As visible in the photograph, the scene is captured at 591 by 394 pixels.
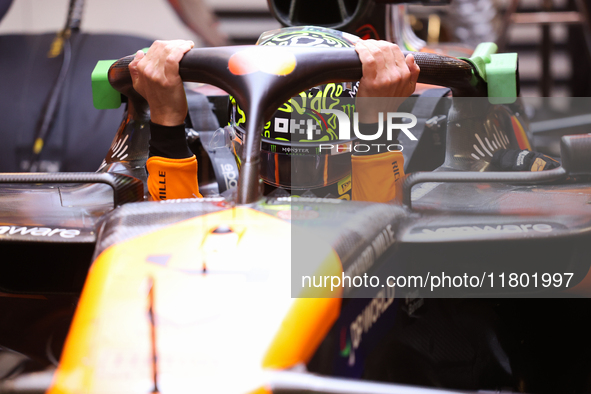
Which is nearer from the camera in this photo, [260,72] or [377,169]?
[260,72]

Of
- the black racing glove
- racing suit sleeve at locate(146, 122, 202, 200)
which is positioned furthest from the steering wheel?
the black racing glove

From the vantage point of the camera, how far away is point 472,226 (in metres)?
0.73

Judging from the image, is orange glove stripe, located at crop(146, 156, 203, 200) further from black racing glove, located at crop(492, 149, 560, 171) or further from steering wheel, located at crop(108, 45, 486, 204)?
black racing glove, located at crop(492, 149, 560, 171)

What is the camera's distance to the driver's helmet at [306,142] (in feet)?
3.31

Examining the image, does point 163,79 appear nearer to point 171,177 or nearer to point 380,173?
point 171,177

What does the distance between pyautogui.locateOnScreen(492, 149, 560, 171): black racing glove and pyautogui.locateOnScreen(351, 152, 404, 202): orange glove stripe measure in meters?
0.25

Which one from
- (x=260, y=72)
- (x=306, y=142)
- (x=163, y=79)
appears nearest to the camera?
(x=260, y=72)

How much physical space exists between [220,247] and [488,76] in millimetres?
Result: 762

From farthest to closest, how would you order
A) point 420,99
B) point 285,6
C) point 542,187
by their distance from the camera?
point 285,6 → point 420,99 → point 542,187

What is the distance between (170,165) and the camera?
98 centimetres

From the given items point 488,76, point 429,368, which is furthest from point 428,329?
point 488,76

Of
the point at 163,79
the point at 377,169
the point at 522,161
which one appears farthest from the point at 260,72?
the point at 522,161

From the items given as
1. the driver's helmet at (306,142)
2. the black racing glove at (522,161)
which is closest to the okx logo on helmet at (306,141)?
the driver's helmet at (306,142)

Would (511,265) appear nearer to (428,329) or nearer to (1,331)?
(428,329)
